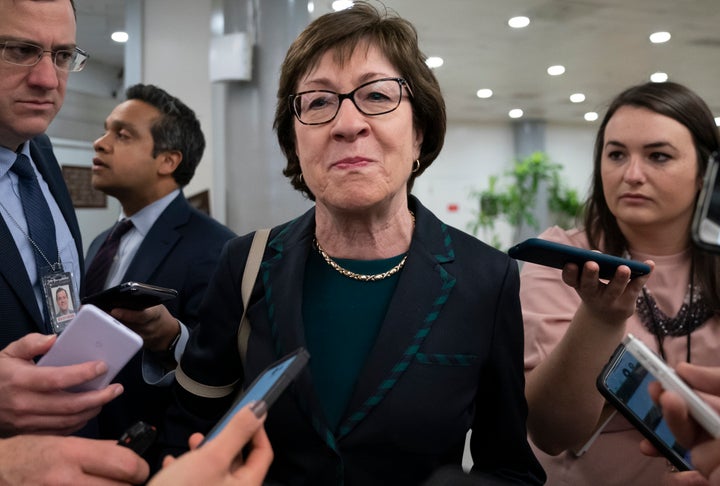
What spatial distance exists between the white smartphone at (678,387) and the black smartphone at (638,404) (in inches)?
3.4

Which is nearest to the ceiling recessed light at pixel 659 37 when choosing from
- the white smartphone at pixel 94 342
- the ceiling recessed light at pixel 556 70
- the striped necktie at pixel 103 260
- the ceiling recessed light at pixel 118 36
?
the ceiling recessed light at pixel 556 70

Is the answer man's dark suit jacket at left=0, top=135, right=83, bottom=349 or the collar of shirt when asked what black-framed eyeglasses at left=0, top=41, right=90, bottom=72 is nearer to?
man's dark suit jacket at left=0, top=135, right=83, bottom=349

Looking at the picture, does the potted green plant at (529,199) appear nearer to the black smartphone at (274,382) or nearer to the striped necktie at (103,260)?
the striped necktie at (103,260)

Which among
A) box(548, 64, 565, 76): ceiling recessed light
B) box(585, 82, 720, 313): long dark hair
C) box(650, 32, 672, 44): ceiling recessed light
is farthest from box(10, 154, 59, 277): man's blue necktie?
box(548, 64, 565, 76): ceiling recessed light

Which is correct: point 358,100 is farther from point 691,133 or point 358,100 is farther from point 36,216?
point 691,133

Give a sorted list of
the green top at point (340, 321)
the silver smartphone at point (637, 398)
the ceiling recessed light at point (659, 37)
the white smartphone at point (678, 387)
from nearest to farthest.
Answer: the white smartphone at point (678, 387) → the silver smartphone at point (637, 398) → the green top at point (340, 321) → the ceiling recessed light at point (659, 37)

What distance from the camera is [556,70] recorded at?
35.0 feet

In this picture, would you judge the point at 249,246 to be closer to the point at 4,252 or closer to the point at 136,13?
the point at 4,252

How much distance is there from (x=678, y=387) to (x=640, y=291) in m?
0.72

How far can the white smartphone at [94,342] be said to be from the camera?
1.14 meters

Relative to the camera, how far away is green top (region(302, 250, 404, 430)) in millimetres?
1386

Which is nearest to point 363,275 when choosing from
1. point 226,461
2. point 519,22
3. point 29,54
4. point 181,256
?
point 226,461

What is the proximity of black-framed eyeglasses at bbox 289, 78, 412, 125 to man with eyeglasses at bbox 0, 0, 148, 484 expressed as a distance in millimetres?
707

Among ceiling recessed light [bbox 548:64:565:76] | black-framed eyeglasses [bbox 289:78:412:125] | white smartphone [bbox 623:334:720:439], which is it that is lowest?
white smartphone [bbox 623:334:720:439]
